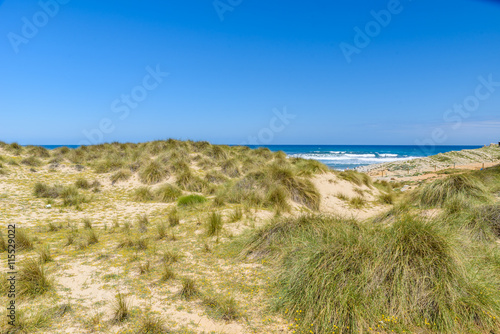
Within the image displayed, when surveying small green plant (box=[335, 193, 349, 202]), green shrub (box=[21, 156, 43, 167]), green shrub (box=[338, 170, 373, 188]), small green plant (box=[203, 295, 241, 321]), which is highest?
green shrub (box=[21, 156, 43, 167])

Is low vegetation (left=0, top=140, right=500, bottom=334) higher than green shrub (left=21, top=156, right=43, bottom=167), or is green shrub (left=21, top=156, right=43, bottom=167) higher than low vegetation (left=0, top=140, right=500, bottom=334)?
green shrub (left=21, top=156, right=43, bottom=167)

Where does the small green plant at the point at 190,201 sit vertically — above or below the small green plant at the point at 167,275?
above

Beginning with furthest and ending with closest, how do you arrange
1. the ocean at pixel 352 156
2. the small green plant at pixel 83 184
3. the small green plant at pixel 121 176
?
the ocean at pixel 352 156, the small green plant at pixel 121 176, the small green plant at pixel 83 184

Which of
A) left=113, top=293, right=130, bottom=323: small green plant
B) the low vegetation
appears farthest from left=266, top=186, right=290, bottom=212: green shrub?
left=113, top=293, right=130, bottom=323: small green plant

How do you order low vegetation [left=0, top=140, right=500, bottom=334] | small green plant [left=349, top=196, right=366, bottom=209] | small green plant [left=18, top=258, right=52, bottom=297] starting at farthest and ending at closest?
small green plant [left=349, top=196, right=366, bottom=209] < small green plant [left=18, top=258, right=52, bottom=297] < low vegetation [left=0, top=140, right=500, bottom=334]

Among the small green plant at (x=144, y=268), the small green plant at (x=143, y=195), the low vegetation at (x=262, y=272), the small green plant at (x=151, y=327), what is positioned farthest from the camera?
the small green plant at (x=143, y=195)

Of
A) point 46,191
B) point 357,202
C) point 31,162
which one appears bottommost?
point 357,202

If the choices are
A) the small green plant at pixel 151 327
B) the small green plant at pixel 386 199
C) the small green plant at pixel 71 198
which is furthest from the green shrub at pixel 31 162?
the small green plant at pixel 386 199

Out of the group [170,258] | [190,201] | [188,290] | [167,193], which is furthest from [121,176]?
[188,290]

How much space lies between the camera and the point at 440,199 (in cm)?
902

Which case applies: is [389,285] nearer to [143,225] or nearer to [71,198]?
[143,225]

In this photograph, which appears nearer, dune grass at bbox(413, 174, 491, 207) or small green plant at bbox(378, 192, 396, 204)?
dune grass at bbox(413, 174, 491, 207)

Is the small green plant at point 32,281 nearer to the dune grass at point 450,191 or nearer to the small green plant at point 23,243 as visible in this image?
the small green plant at point 23,243

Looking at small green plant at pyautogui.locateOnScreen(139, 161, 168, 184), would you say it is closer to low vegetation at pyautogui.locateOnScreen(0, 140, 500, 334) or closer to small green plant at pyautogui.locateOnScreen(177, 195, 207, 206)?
small green plant at pyautogui.locateOnScreen(177, 195, 207, 206)
